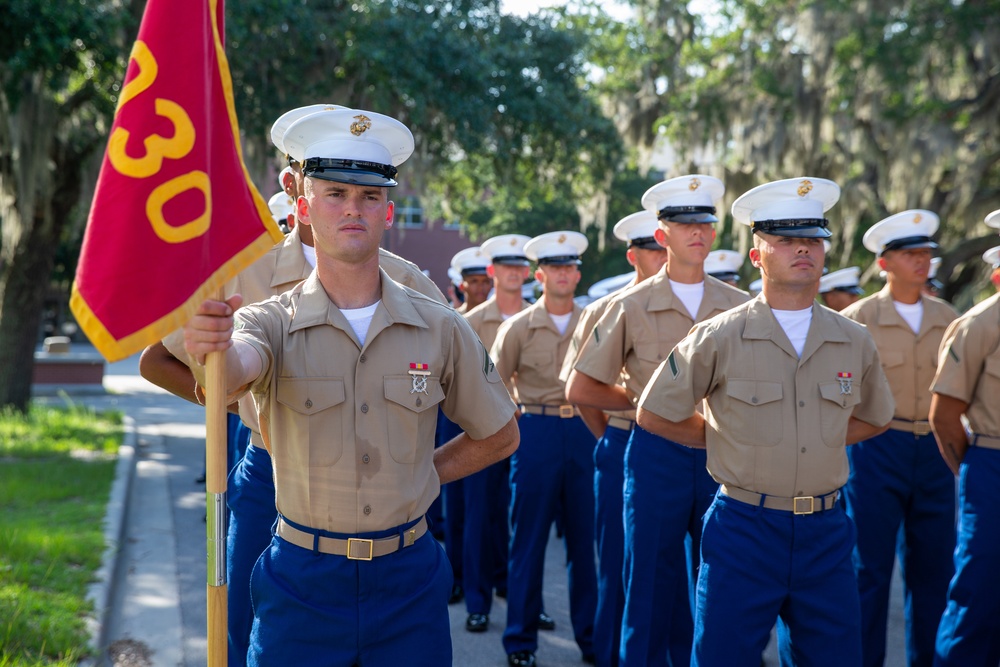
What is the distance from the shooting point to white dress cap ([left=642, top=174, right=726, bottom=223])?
5.27m

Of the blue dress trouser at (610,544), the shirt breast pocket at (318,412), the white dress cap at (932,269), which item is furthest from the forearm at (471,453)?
the white dress cap at (932,269)

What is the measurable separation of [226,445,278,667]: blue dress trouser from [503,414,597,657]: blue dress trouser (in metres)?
2.04

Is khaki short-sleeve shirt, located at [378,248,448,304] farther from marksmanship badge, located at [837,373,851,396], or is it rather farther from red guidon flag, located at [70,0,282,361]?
marksmanship badge, located at [837,373,851,396]

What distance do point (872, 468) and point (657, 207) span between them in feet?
5.84

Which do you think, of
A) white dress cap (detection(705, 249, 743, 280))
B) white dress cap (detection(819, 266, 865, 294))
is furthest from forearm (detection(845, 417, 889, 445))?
white dress cap (detection(819, 266, 865, 294))

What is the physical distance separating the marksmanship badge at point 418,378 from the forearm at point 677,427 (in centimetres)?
126

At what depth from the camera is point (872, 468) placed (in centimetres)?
555

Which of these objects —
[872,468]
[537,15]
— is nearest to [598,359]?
[872,468]

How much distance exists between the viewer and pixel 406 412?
3066 mm

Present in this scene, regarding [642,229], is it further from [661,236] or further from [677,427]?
[677,427]

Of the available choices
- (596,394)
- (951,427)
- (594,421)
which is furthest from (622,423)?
(951,427)

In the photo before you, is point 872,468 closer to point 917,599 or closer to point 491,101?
point 917,599

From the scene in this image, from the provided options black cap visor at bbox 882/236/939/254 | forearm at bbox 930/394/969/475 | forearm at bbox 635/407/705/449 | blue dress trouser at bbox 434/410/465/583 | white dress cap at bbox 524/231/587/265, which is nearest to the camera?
forearm at bbox 635/407/705/449

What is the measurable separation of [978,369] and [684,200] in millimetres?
1588
